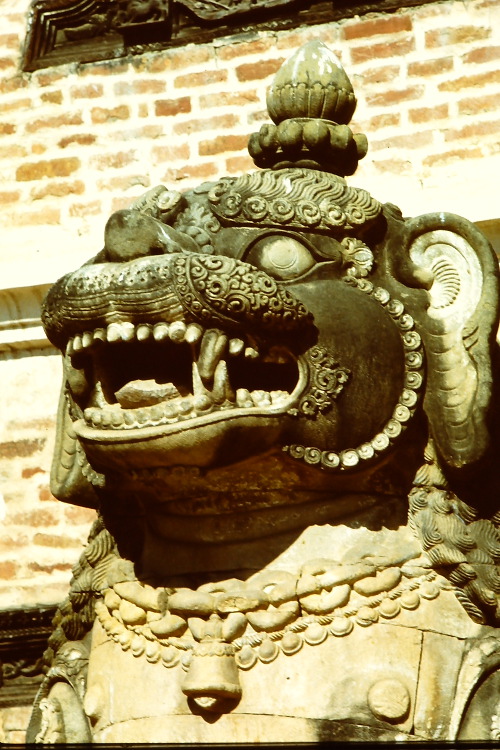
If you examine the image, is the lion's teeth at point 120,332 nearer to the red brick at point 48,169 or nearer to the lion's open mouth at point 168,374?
the lion's open mouth at point 168,374

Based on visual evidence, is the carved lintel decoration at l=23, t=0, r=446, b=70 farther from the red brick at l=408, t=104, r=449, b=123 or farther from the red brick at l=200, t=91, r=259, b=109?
the red brick at l=408, t=104, r=449, b=123

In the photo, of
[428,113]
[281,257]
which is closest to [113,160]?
[428,113]

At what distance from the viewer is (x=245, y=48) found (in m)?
5.43

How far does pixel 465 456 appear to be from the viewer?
339 cm

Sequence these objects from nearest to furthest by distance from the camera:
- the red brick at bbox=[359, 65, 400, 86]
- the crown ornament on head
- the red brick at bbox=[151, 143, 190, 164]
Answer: the crown ornament on head
the red brick at bbox=[359, 65, 400, 86]
the red brick at bbox=[151, 143, 190, 164]

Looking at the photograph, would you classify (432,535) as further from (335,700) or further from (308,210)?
(308,210)

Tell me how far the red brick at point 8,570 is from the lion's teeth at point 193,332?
2062mm

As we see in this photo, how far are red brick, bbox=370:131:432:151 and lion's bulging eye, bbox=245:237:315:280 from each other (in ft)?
6.14

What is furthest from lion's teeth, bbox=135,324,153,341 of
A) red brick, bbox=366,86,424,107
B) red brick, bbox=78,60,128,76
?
red brick, bbox=78,60,128,76

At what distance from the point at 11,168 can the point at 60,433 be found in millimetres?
1940

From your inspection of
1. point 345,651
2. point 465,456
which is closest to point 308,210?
point 465,456

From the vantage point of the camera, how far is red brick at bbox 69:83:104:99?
5504 mm

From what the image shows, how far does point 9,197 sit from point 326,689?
2644 millimetres

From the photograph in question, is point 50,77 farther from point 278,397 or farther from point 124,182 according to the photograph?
point 278,397
